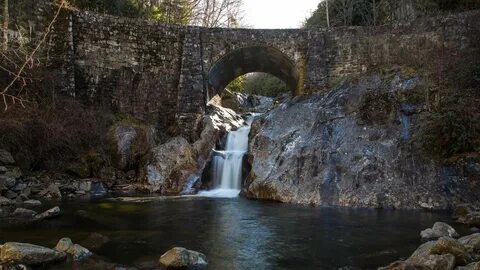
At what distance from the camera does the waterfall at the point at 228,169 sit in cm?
1636

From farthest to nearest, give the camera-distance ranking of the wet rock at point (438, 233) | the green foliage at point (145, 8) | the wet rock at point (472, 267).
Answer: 1. the green foliage at point (145, 8)
2. the wet rock at point (438, 233)
3. the wet rock at point (472, 267)

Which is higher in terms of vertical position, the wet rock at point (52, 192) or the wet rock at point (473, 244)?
the wet rock at point (473, 244)

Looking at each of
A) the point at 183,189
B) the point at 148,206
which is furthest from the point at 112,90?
the point at 148,206

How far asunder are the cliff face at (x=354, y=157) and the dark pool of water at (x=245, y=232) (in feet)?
3.84

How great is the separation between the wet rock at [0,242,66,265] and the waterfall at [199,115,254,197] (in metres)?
8.97

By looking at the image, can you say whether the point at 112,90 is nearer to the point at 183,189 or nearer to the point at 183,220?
the point at 183,189

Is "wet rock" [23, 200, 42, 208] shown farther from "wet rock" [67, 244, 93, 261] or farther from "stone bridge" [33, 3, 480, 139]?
"stone bridge" [33, 3, 480, 139]

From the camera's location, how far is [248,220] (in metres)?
11.0

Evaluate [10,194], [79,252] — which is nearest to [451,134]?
[79,252]

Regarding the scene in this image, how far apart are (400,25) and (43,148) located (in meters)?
15.7

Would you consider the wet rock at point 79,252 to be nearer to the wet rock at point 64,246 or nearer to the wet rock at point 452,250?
the wet rock at point 64,246

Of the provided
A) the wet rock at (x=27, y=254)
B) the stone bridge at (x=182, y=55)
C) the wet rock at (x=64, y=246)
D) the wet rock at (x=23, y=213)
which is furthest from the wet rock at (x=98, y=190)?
the wet rock at (x=27, y=254)

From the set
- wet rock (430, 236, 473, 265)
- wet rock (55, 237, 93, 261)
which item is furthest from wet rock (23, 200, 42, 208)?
wet rock (430, 236, 473, 265)

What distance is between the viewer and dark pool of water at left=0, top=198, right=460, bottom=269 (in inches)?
298
